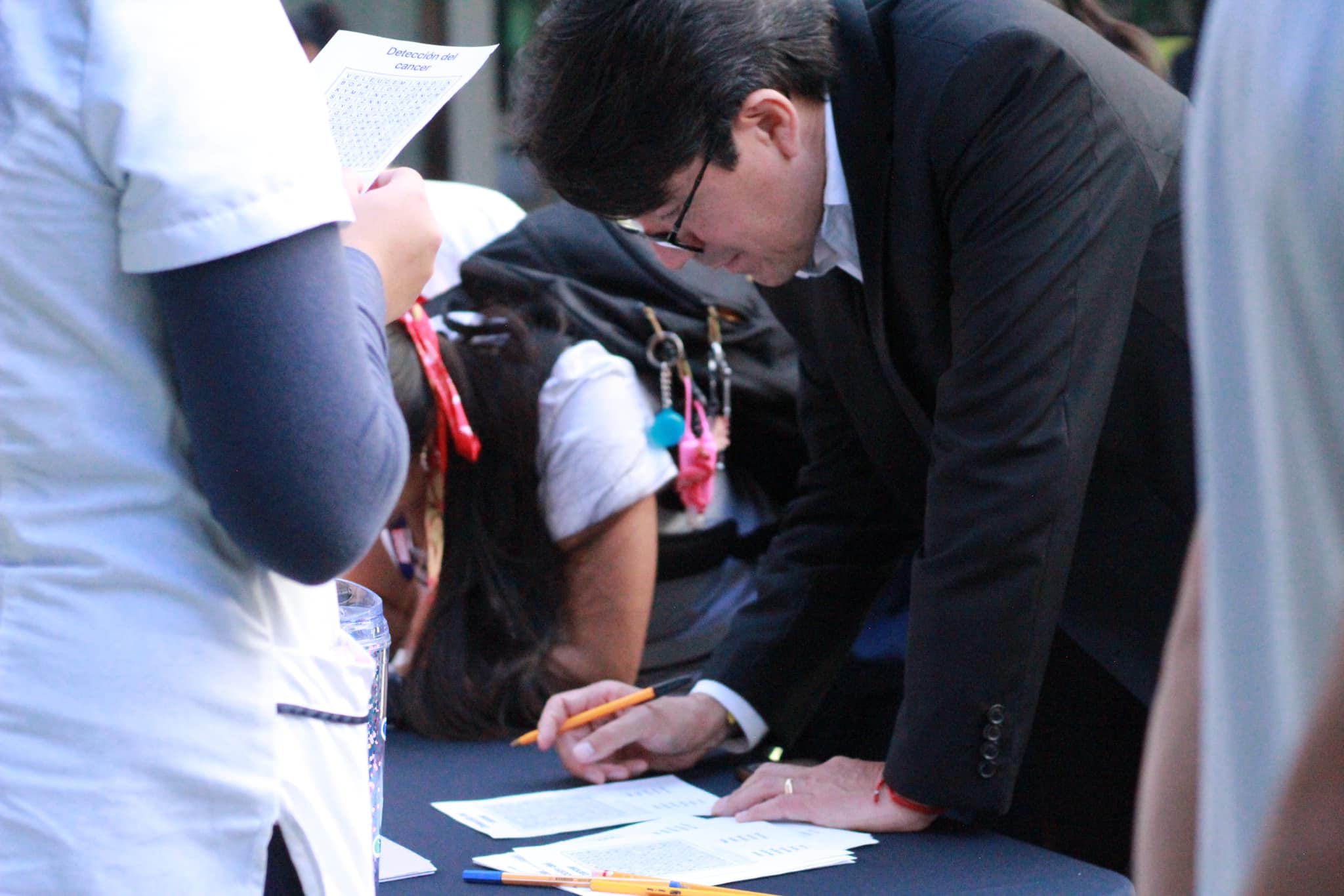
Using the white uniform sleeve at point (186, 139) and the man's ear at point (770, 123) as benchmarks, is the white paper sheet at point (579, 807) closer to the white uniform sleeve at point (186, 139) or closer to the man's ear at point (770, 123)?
the man's ear at point (770, 123)

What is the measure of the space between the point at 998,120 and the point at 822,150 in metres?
0.25

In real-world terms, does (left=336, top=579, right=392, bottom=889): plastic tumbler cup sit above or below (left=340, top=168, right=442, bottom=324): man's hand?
below

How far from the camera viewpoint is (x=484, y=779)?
167 centimetres

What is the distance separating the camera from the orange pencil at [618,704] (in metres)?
1.64

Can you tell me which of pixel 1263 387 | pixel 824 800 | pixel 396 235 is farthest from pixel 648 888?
pixel 1263 387

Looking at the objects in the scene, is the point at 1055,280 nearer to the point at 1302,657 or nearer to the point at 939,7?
the point at 939,7

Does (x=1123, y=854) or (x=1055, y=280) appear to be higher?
(x=1055, y=280)

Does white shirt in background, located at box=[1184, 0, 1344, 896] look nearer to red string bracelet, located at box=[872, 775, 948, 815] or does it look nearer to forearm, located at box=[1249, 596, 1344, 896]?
forearm, located at box=[1249, 596, 1344, 896]

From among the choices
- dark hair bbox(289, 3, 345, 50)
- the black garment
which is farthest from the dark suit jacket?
dark hair bbox(289, 3, 345, 50)

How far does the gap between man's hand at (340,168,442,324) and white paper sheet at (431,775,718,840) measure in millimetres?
683

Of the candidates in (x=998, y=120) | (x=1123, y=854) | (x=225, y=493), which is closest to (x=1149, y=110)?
(x=998, y=120)

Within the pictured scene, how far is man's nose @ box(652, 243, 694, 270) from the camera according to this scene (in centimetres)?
168

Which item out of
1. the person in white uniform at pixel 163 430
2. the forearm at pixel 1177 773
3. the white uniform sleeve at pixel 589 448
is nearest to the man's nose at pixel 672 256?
the white uniform sleeve at pixel 589 448

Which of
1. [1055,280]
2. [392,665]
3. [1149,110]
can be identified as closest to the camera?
[1055,280]
